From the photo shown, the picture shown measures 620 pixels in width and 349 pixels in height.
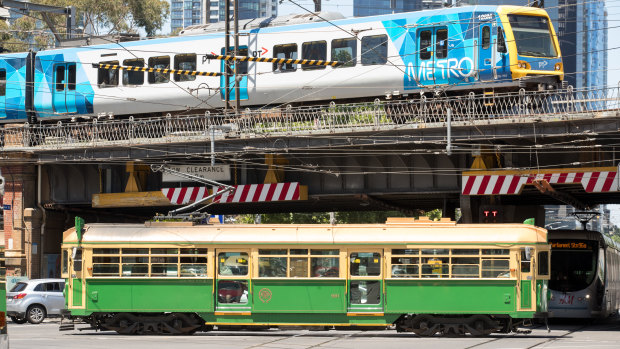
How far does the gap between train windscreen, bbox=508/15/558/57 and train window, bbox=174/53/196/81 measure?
35.3 feet

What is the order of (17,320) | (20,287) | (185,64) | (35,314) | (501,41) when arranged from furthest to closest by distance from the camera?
(185,64) < (17,320) < (35,314) < (20,287) < (501,41)

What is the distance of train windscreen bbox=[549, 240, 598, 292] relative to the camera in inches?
1201

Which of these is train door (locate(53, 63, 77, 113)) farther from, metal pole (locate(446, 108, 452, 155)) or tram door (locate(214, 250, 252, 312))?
tram door (locate(214, 250, 252, 312))

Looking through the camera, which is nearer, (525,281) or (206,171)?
→ (525,281)

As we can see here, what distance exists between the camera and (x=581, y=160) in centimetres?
2988

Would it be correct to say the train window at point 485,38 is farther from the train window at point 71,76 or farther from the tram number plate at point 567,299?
the train window at point 71,76

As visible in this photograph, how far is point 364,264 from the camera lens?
23469 mm

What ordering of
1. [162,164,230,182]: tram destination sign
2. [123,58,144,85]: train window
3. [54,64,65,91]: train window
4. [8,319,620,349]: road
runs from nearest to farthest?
1. [8,319,620,349]: road
2. [162,164,230,182]: tram destination sign
3. [123,58,144,85]: train window
4. [54,64,65,91]: train window

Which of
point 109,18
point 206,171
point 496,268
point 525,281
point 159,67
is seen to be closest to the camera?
point 525,281

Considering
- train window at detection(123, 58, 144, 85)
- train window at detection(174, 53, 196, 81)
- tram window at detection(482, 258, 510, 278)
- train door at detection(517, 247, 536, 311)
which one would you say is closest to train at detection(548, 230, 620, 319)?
train door at detection(517, 247, 536, 311)

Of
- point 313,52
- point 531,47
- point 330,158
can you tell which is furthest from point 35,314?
point 531,47

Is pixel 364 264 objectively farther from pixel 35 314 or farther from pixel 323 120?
pixel 35 314

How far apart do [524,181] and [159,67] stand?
13113 millimetres

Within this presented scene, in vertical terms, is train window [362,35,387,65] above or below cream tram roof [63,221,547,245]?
above
